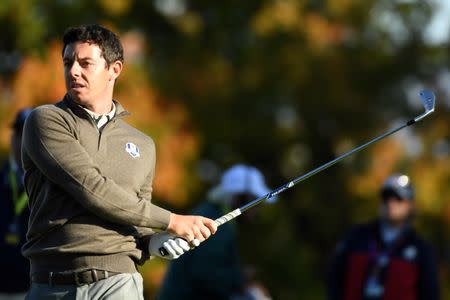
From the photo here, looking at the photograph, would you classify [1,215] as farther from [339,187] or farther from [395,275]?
[339,187]

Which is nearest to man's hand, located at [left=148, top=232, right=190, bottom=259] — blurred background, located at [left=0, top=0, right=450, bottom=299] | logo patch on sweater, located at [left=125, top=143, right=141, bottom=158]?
logo patch on sweater, located at [left=125, top=143, right=141, bottom=158]

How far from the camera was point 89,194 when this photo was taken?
15.3 ft

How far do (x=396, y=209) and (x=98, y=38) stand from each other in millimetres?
4033

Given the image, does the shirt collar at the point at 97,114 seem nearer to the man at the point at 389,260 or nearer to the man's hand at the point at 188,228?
the man's hand at the point at 188,228

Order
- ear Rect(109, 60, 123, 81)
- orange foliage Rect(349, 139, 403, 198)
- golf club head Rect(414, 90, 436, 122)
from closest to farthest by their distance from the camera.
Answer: ear Rect(109, 60, 123, 81) < golf club head Rect(414, 90, 436, 122) < orange foliage Rect(349, 139, 403, 198)

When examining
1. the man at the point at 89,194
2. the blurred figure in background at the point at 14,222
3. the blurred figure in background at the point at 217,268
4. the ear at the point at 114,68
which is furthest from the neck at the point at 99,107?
the blurred figure in background at the point at 217,268

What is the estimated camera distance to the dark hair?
16.2 feet

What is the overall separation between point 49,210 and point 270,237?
15.8m

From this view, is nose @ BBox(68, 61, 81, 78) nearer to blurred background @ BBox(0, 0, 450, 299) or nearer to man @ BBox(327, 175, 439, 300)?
man @ BBox(327, 175, 439, 300)

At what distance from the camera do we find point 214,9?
861 inches

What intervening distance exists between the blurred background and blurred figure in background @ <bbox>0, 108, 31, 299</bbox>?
11763 millimetres

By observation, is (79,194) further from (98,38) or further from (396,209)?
(396,209)

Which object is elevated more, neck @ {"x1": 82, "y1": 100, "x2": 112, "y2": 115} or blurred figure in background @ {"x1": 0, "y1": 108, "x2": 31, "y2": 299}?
neck @ {"x1": 82, "y1": 100, "x2": 112, "y2": 115}

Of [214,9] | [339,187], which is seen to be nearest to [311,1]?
[214,9]
